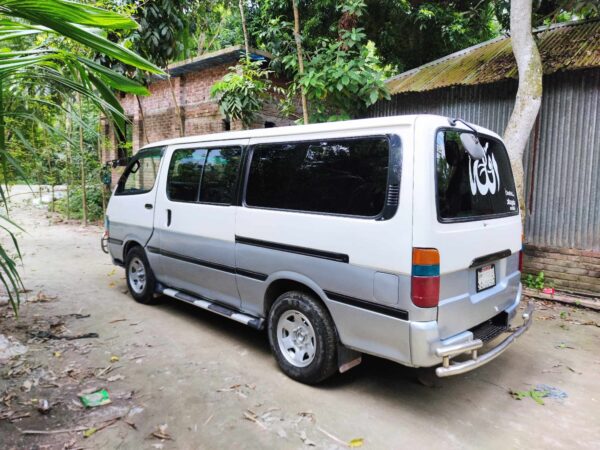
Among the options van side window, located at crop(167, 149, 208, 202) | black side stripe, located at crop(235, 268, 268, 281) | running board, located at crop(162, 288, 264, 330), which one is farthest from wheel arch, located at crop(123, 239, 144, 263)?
black side stripe, located at crop(235, 268, 268, 281)

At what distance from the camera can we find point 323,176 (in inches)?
124

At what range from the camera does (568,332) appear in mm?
4617

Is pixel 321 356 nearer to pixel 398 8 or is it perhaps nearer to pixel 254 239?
pixel 254 239

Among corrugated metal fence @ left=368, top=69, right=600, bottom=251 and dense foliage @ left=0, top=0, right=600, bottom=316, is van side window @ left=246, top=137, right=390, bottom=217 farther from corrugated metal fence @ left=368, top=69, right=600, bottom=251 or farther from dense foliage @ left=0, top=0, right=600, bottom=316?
corrugated metal fence @ left=368, top=69, right=600, bottom=251

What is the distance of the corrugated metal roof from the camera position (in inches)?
219

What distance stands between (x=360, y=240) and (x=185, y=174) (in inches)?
94.3

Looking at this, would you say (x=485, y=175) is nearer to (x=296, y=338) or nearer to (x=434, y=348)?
(x=434, y=348)

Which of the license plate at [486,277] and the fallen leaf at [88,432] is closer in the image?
the fallen leaf at [88,432]

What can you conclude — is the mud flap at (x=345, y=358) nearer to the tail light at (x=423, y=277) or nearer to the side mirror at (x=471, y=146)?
the tail light at (x=423, y=277)

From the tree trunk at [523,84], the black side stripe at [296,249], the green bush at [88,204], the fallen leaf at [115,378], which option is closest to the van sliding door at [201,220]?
the black side stripe at [296,249]

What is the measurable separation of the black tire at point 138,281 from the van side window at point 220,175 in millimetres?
1442

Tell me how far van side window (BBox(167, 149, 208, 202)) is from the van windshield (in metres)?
2.43

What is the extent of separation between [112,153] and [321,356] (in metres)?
13.1

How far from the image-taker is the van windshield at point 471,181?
274 cm
